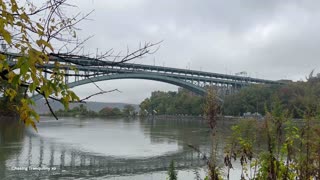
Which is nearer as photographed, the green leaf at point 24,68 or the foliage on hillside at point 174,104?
the green leaf at point 24,68

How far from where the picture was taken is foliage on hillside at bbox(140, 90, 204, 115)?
238ft

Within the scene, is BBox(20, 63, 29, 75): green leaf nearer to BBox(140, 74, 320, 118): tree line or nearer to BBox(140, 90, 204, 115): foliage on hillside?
BBox(140, 74, 320, 118): tree line

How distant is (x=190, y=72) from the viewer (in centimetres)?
5206

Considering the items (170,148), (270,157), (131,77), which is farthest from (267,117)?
(131,77)

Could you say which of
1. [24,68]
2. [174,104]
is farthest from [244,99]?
[24,68]

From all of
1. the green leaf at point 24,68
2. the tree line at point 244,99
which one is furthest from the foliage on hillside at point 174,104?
the green leaf at point 24,68

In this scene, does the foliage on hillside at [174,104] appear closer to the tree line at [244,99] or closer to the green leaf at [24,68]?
the tree line at [244,99]

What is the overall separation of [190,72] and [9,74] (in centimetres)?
5063

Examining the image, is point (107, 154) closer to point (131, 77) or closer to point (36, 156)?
point (36, 156)

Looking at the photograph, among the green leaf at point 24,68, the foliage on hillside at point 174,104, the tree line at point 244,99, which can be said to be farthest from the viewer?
the foliage on hillside at point 174,104

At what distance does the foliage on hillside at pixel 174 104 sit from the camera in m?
72.6

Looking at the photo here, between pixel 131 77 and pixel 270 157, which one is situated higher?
pixel 131 77

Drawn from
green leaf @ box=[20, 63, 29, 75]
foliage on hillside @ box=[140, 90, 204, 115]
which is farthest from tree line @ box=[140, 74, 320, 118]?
green leaf @ box=[20, 63, 29, 75]

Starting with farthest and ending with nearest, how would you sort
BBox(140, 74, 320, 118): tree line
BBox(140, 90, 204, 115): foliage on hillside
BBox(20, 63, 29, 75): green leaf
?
BBox(140, 90, 204, 115): foliage on hillside
BBox(140, 74, 320, 118): tree line
BBox(20, 63, 29, 75): green leaf
